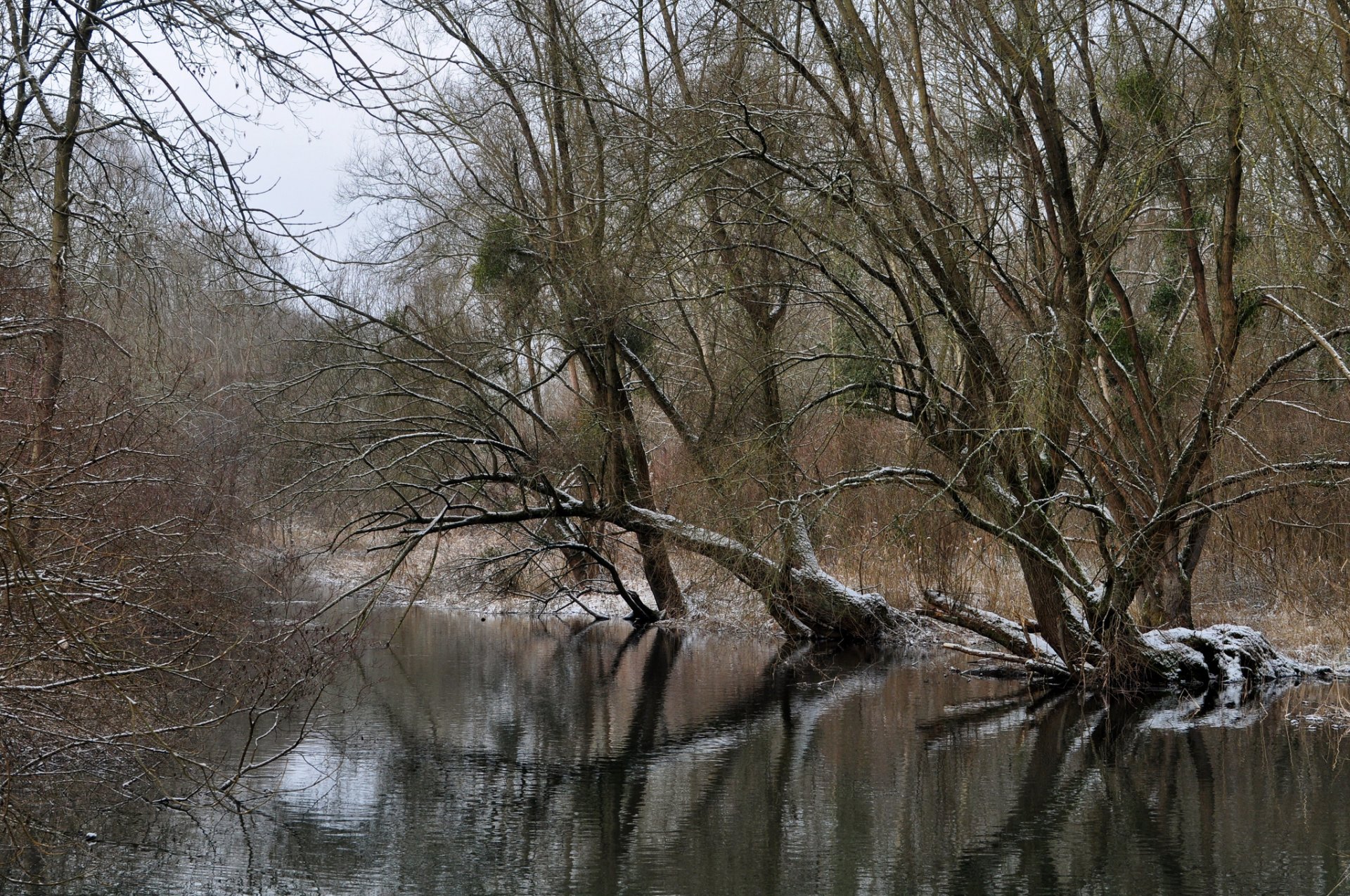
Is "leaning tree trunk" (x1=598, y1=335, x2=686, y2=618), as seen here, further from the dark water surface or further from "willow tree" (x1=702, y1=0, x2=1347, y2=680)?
"willow tree" (x1=702, y1=0, x2=1347, y2=680)

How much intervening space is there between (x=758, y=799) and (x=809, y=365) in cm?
1017

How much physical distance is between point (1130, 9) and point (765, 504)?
6866 mm

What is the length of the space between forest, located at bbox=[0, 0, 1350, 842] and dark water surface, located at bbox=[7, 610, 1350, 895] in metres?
0.90

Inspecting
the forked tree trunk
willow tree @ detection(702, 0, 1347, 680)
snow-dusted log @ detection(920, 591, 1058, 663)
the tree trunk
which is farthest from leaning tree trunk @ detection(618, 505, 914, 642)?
the tree trunk

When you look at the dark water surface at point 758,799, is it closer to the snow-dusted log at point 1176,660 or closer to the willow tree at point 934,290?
the snow-dusted log at point 1176,660

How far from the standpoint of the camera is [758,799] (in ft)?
32.0

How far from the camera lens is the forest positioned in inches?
398

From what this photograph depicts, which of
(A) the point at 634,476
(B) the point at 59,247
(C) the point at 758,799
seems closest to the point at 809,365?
(A) the point at 634,476

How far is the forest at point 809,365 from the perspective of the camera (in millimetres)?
10102

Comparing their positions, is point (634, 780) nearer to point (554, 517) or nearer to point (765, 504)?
point (765, 504)

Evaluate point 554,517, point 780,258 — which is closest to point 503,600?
point 554,517

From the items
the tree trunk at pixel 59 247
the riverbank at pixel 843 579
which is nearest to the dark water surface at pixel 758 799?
the riverbank at pixel 843 579

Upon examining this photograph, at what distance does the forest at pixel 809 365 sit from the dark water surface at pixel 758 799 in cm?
90

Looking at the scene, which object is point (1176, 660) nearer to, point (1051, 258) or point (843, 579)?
point (1051, 258)
